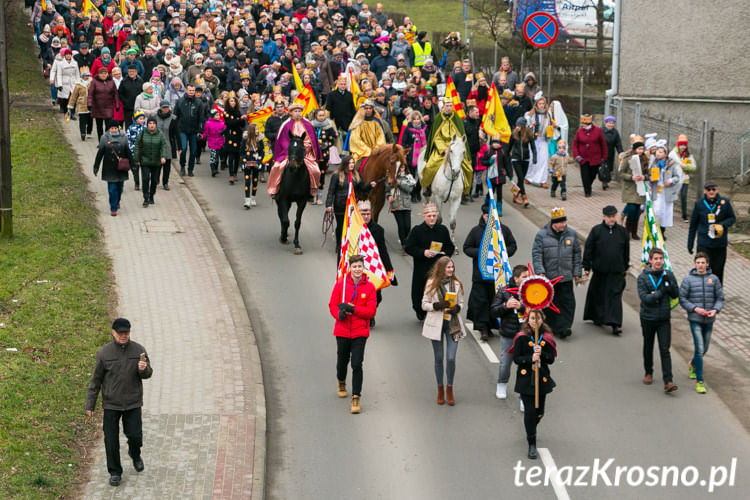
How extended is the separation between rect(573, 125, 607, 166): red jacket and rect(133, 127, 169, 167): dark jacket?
8.40m

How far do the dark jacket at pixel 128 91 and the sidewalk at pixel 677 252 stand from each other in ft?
28.9

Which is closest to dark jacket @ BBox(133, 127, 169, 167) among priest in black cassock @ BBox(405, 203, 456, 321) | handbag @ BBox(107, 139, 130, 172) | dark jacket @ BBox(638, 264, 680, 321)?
handbag @ BBox(107, 139, 130, 172)

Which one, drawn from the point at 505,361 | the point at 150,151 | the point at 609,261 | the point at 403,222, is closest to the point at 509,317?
the point at 505,361

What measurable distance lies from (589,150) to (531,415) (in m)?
13.5

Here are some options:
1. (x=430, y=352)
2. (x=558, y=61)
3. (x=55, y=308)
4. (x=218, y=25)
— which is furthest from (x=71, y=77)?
(x=430, y=352)

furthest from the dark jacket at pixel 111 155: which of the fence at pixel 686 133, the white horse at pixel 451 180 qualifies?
the fence at pixel 686 133

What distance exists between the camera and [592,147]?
1016 inches

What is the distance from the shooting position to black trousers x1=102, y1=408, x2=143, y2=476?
12195mm

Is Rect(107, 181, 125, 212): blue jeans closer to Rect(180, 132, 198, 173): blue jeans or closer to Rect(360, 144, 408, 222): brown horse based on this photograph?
Rect(180, 132, 198, 173): blue jeans

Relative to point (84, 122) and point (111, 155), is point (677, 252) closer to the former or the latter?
point (111, 155)

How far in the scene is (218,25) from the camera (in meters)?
36.9

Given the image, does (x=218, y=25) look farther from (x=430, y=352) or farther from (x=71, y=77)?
(x=430, y=352)

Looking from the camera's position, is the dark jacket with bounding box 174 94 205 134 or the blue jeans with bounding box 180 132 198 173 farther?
the blue jeans with bounding box 180 132 198 173

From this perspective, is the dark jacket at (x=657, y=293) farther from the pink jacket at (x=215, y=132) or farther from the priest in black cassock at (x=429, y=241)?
the pink jacket at (x=215, y=132)
